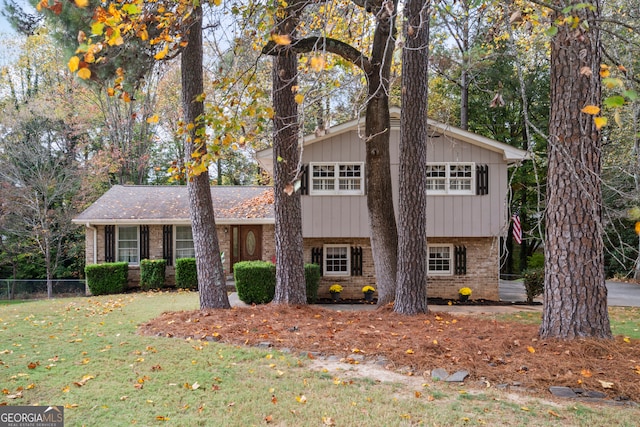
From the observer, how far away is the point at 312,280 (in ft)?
41.7

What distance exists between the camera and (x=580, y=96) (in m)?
5.39

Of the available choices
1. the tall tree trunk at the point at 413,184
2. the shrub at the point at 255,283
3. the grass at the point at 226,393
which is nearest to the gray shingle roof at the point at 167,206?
the shrub at the point at 255,283

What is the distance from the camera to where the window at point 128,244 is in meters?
17.1

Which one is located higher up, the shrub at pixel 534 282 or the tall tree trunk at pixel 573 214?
the tall tree trunk at pixel 573 214

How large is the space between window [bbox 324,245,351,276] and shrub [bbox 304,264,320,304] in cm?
115

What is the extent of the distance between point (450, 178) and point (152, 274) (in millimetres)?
10332

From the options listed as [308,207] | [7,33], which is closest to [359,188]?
[308,207]

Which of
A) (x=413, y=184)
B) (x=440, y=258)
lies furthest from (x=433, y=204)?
(x=413, y=184)

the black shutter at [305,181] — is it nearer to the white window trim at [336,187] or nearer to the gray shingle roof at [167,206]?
the white window trim at [336,187]

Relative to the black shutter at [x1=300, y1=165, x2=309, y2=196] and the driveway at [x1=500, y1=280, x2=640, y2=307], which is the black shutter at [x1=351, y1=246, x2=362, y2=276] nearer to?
the black shutter at [x1=300, y1=165, x2=309, y2=196]

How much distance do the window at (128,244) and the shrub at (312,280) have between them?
762cm

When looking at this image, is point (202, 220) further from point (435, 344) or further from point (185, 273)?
point (185, 273)

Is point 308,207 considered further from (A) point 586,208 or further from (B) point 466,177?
(A) point 586,208

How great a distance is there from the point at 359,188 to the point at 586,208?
27.8ft
